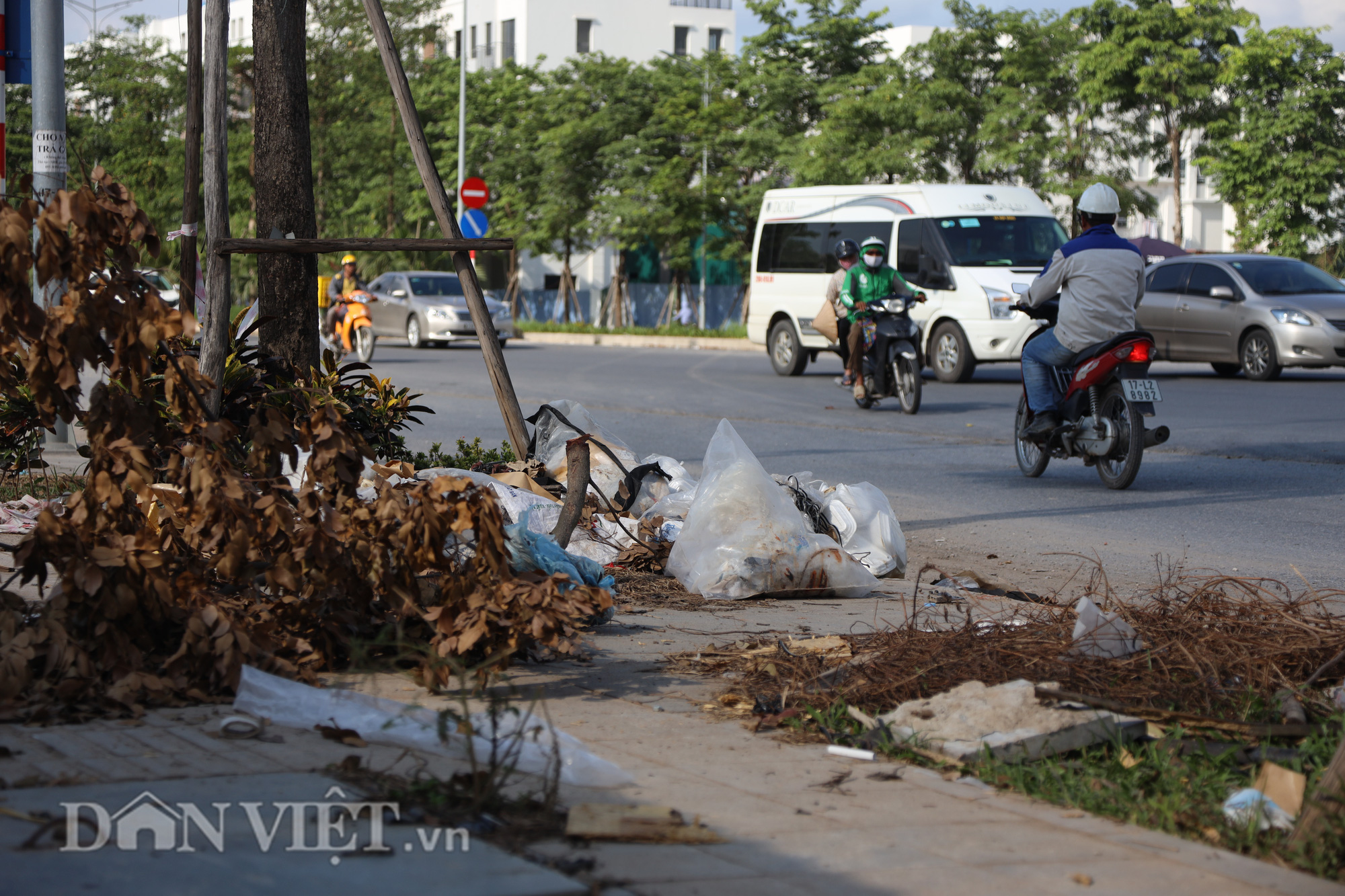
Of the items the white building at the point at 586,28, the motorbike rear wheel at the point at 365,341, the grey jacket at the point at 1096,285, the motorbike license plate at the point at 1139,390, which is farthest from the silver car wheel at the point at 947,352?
the white building at the point at 586,28

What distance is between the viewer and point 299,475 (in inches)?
257

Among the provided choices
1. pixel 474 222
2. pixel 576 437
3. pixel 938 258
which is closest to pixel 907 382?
pixel 938 258

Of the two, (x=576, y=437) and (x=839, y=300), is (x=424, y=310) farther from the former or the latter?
(x=576, y=437)

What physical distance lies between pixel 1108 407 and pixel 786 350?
11.9m

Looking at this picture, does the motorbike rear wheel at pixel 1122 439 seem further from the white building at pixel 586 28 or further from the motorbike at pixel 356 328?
the white building at pixel 586 28

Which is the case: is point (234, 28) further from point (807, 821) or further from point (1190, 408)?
point (807, 821)

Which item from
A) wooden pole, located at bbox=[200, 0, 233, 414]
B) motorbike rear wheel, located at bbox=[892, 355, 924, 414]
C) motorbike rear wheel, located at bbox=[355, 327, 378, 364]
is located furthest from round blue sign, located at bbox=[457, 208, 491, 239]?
wooden pole, located at bbox=[200, 0, 233, 414]

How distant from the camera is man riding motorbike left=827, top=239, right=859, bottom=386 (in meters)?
15.6

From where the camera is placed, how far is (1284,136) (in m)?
35.3

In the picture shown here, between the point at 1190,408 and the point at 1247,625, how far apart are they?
1116 cm

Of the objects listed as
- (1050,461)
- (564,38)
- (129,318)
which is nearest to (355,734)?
(129,318)

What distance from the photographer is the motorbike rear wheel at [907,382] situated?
1466cm

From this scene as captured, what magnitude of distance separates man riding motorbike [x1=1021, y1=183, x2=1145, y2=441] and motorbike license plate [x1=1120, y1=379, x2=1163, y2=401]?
35 cm

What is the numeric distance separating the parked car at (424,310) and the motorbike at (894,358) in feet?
47.4
